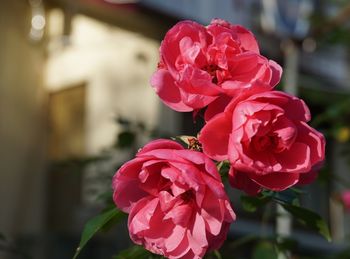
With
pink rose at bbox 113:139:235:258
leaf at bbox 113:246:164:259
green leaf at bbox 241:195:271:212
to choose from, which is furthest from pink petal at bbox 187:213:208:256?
green leaf at bbox 241:195:271:212

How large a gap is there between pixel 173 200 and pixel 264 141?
15cm

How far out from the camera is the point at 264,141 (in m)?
1.00

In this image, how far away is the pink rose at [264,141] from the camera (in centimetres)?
97

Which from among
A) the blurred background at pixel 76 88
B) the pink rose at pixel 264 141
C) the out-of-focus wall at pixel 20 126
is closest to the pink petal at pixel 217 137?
the pink rose at pixel 264 141

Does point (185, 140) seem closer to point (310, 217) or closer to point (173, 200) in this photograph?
point (173, 200)

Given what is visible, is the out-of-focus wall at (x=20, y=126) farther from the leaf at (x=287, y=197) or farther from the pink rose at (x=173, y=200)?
the pink rose at (x=173, y=200)

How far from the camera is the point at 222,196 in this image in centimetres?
96

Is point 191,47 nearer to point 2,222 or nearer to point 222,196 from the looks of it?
point 222,196

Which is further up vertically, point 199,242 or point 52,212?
point 199,242

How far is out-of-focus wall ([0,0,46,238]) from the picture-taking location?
5773mm

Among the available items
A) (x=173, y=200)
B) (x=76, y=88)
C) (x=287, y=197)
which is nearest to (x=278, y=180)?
(x=173, y=200)

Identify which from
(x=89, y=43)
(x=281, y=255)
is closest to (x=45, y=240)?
(x=89, y=43)

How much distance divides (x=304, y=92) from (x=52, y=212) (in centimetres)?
292

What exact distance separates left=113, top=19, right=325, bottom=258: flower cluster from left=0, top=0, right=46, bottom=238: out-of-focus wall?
4805 mm
